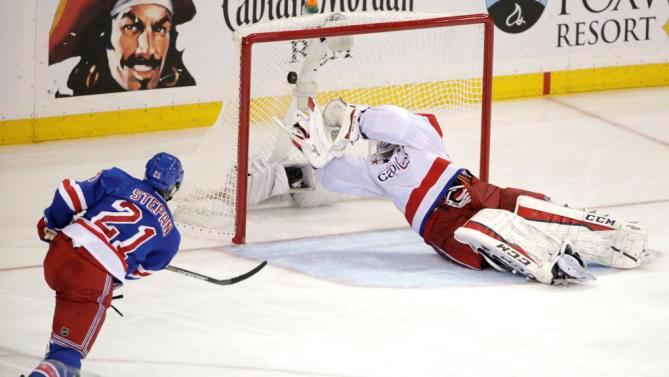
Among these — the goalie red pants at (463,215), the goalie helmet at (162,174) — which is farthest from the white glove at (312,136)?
the goalie helmet at (162,174)

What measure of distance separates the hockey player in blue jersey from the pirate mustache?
129 inches

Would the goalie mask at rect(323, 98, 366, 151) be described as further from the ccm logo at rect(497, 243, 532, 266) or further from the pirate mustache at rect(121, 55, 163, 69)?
the pirate mustache at rect(121, 55, 163, 69)

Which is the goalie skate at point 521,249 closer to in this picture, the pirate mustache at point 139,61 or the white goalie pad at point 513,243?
the white goalie pad at point 513,243

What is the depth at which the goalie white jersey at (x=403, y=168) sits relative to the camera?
648cm

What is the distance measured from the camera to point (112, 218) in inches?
191

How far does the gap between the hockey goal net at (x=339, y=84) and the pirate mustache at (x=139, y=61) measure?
42.2 inches

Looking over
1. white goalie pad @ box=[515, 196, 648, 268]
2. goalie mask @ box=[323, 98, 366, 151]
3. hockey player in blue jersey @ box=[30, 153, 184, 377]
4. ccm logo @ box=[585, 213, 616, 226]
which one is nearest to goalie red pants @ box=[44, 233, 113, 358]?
hockey player in blue jersey @ box=[30, 153, 184, 377]

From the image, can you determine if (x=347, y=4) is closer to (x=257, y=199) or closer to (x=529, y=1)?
(x=529, y=1)

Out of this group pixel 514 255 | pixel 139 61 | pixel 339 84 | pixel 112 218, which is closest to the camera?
pixel 112 218

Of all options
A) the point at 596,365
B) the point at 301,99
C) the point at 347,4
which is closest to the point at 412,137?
the point at 301,99

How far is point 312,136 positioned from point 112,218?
5.91 ft

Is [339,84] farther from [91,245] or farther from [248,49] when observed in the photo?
[91,245]

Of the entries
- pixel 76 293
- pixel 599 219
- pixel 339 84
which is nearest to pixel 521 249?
pixel 599 219

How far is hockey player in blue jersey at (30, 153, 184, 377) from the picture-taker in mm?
4695
